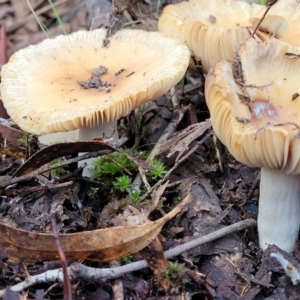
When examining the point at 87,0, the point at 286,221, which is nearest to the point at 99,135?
the point at 286,221

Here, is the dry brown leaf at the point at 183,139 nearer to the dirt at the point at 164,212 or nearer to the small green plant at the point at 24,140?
the dirt at the point at 164,212

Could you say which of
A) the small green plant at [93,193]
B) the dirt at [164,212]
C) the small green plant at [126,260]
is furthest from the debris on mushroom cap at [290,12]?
the small green plant at [126,260]

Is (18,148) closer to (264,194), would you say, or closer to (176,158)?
(176,158)

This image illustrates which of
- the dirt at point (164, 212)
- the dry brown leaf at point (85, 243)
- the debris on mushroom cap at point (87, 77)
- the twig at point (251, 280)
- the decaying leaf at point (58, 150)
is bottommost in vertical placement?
the twig at point (251, 280)

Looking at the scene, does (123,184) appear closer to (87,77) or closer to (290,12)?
(87,77)

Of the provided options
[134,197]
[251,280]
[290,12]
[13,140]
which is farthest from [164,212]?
[290,12]

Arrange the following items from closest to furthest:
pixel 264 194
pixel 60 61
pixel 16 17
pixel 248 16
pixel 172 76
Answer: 1. pixel 264 194
2. pixel 172 76
3. pixel 60 61
4. pixel 248 16
5. pixel 16 17
